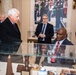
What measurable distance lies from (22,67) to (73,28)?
4222 mm

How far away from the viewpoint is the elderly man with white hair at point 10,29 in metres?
2.49


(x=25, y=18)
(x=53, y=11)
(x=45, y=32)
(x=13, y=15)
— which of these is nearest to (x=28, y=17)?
(x=25, y=18)

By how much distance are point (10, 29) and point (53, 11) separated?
11.1 feet

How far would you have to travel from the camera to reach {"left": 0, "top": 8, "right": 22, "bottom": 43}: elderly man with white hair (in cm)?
249

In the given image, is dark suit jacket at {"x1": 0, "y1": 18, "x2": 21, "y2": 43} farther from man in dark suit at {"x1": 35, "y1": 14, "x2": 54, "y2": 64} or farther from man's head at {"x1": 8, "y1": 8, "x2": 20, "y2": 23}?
man in dark suit at {"x1": 35, "y1": 14, "x2": 54, "y2": 64}

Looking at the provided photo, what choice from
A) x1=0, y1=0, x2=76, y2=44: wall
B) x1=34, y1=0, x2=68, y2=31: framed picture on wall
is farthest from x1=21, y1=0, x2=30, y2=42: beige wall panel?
x1=34, y1=0, x2=68, y2=31: framed picture on wall

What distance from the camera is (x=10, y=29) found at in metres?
2.58

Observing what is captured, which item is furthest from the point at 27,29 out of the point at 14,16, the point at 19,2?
the point at 14,16

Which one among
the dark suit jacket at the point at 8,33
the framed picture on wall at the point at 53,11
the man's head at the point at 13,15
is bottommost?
the dark suit jacket at the point at 8,33

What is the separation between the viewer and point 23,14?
5.85 metres

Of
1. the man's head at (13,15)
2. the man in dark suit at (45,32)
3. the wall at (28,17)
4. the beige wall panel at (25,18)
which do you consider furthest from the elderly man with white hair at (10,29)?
the beige wall panel at (25,18)

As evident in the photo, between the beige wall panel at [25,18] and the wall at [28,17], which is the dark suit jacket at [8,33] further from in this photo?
the beige wall panel at [25,18]

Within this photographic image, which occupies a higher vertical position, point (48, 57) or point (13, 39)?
point (13, 39)

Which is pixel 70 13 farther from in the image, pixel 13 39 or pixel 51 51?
pixel 51 51
